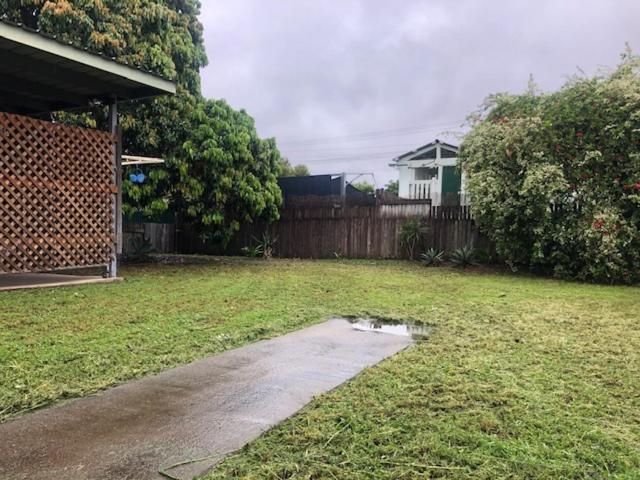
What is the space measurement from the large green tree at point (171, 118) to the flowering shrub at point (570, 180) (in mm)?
5529

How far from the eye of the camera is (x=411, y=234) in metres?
13.4

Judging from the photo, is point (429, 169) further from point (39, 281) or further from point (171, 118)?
point (39, 281)

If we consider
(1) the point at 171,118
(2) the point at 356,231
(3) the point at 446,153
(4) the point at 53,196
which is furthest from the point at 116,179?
(3) the point at 446,153

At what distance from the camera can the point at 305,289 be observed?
7.68 metres

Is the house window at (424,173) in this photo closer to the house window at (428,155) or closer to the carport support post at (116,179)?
the house window at (428,155)

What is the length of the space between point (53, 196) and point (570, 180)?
9.73m

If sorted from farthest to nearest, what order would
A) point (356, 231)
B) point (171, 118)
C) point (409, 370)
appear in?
1. point (356, 231)
2. point (171, 118)
3. point (409, 370)

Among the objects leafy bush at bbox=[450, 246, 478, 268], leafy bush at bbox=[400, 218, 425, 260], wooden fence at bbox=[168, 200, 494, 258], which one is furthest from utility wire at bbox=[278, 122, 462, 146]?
leafy bush at bbox=[450, 246, 478, 268]

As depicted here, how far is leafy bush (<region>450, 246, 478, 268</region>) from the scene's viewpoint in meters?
11.9

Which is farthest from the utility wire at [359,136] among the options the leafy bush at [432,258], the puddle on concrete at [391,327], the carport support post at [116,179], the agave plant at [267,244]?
the puddle on concrete at [391,327]

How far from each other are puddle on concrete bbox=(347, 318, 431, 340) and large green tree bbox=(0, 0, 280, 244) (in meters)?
6.74

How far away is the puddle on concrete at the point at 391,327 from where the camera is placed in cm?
472

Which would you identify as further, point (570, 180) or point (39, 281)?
point (570, 180)

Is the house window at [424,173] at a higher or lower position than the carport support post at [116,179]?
higher
